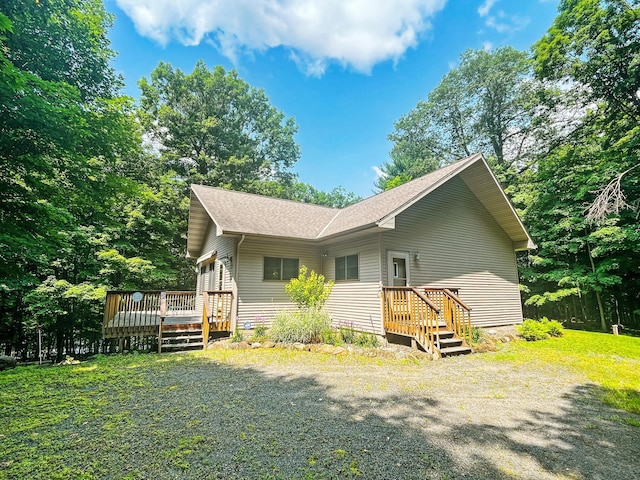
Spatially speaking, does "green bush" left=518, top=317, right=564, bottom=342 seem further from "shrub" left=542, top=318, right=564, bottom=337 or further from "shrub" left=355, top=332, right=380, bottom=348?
"shrub" left=355, top=332, right=380, bottom=348

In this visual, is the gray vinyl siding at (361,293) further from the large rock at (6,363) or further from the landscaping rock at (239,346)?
the large rock at (6,363)

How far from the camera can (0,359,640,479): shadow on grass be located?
2533mm

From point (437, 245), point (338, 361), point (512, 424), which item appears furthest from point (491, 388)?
point (437, 245)

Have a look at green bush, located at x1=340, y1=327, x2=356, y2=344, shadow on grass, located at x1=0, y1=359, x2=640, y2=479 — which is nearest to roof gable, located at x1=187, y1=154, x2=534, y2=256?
green bush, located at x1=340, y1=327, x2=356, y2=344

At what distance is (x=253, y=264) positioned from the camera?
31.9 feet

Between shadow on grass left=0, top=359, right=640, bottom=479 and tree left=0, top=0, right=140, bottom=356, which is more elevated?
tree left=0, top=0, right=140, bottom=356

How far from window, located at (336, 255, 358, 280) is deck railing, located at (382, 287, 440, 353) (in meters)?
1.55

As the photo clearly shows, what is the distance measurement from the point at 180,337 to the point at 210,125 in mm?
18081

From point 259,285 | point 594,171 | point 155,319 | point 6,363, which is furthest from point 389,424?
point 594,171

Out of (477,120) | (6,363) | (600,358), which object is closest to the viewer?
(600,358)

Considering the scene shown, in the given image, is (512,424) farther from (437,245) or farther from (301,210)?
(301,210)

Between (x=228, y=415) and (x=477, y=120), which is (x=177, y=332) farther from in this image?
(x=477, y=120)

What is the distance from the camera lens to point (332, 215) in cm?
1349

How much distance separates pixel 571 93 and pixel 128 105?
55.1 feet
